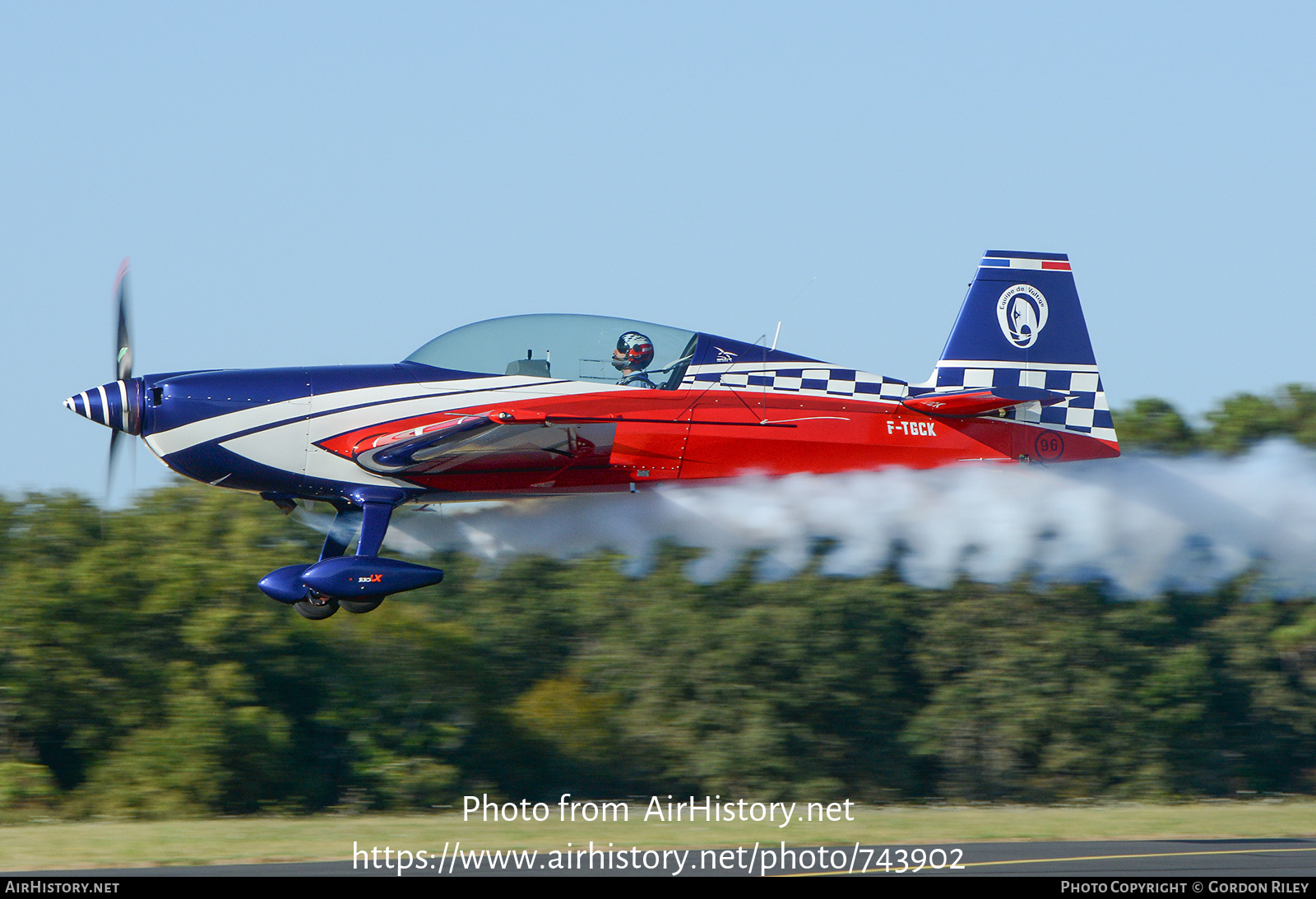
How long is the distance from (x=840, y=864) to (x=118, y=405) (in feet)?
24.5

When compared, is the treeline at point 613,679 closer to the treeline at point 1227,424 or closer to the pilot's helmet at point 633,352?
the treeline at point 1227,424

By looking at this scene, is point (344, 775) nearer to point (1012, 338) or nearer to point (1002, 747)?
point (1002, 747)

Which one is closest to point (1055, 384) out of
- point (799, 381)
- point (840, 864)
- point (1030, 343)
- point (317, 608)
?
point (1030, 343)

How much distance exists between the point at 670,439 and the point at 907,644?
57.2 ft

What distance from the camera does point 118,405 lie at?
39.4 feet

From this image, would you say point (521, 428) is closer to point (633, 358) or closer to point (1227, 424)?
point (633, 358)

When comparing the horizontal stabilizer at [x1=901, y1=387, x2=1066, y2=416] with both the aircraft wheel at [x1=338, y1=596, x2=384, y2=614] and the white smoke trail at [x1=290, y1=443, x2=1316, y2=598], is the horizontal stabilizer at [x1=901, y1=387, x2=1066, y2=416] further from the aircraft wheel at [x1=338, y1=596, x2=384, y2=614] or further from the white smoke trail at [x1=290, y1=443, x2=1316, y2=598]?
the aircraft wheel at [x1=338, y1=596, x2=384, y2=614]

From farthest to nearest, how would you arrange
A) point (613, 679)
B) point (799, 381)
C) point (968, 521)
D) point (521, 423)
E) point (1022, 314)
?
1. point (613, 679)
2. point (968, 521)
3. point (1022, 314)
4. point (799, 381)
5. point (521, 423)

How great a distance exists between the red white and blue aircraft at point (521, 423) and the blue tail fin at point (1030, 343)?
0.20 meters

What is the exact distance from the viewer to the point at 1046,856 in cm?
1342

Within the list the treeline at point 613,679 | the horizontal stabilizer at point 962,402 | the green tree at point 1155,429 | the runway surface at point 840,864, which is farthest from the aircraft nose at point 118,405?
the green tree at point 1155,429

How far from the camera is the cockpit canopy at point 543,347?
39.9 feet

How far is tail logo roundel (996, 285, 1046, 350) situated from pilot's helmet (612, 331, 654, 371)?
11.9 ft

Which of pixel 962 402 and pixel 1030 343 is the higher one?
pixel 1030 343
